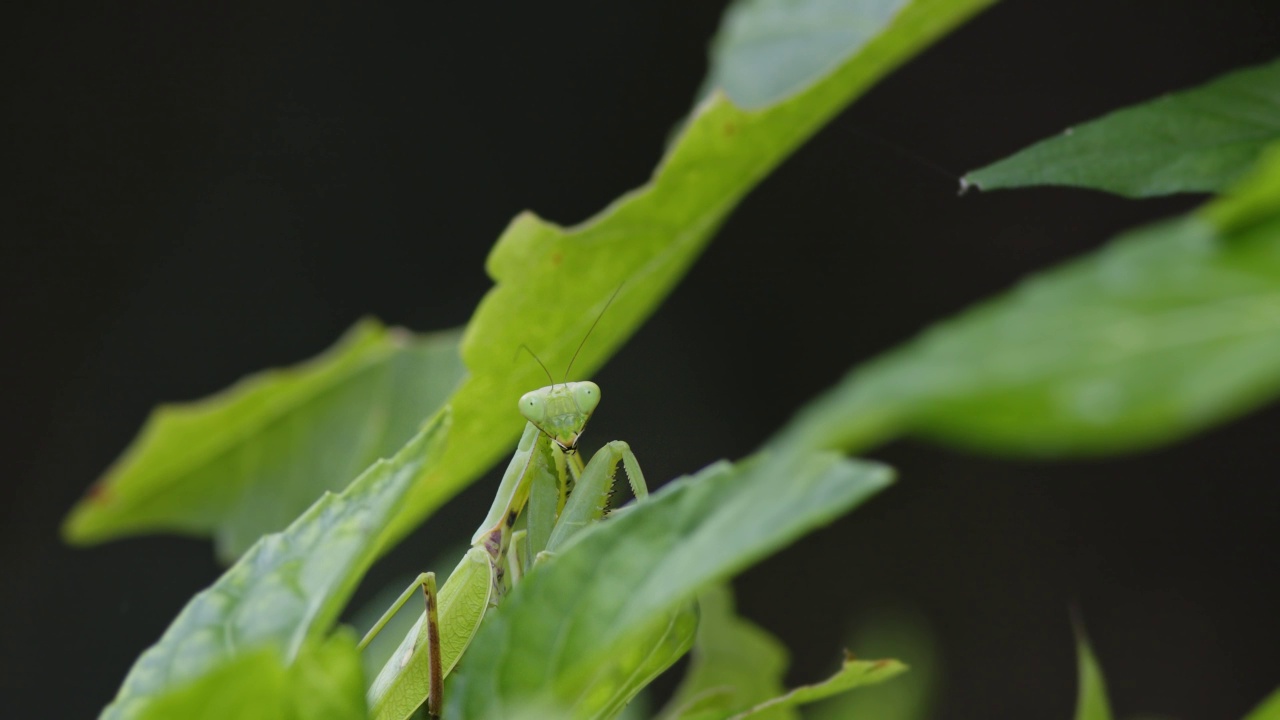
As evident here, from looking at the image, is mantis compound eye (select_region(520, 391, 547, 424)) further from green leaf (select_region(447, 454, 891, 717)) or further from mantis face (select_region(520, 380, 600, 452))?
green leaf (select_region(447, 454, 891, 717))

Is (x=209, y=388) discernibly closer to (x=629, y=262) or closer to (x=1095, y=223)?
(x=1095, y=223)

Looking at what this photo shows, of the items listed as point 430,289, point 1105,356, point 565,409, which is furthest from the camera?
point 430,289

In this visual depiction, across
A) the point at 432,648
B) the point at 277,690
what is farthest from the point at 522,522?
the point at 277,690

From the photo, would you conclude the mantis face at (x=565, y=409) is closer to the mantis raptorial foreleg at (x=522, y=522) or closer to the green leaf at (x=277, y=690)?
the mantis raptorial foreleg at (x=522, y=522)

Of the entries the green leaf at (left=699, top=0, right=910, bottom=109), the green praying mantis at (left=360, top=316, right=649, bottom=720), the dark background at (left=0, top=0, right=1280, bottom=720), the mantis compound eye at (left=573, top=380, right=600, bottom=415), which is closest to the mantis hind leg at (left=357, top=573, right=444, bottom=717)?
the green praying mantis at (left=360, top=316, right=649, bottom=720)

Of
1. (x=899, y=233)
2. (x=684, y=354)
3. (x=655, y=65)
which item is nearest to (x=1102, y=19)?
(x=899, y=233)

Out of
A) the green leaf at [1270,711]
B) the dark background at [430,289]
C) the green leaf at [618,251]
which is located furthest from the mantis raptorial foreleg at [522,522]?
the dark background at [430,289]

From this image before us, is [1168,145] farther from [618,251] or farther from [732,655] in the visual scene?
[732,655]
